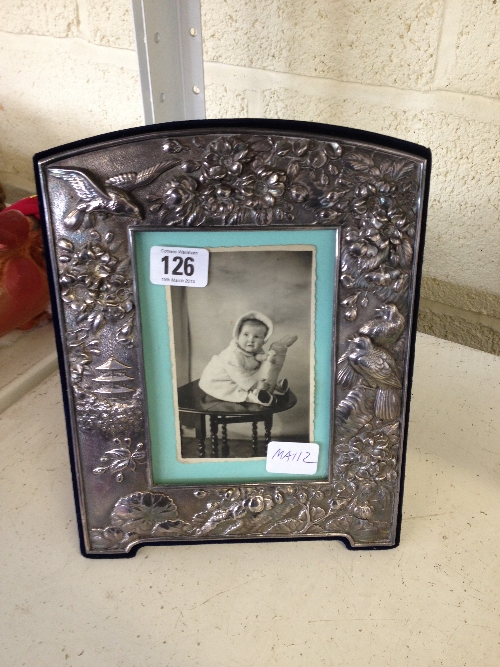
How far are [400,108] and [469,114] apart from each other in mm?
86

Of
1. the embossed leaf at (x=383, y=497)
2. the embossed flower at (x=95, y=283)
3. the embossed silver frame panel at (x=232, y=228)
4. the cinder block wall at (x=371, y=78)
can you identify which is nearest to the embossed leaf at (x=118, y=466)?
the embossed silver frame panel at (x=232, y=228)

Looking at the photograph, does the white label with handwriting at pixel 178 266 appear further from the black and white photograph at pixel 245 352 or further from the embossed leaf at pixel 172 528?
the embossed leaf at pixel 172 528

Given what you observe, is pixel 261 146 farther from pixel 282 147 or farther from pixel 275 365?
pixel 275 365

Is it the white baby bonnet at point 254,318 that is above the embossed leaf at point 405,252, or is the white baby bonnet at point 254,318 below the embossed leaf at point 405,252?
below

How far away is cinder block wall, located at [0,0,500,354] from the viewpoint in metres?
0.77

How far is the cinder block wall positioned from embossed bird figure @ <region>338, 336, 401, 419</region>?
41cm

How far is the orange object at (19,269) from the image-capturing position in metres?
0.79

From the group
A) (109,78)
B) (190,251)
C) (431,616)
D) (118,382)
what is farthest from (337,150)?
(109,78)

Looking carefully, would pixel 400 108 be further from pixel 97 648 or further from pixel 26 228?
pixel 97 648

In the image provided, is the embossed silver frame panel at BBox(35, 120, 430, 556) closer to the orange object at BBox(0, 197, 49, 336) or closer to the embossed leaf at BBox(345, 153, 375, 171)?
the embossed leaf at BBox(345, 153, 375, 171)

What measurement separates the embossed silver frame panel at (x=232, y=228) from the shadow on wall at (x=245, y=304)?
26mm

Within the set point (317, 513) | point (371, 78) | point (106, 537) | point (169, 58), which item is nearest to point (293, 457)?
point (317, 513)

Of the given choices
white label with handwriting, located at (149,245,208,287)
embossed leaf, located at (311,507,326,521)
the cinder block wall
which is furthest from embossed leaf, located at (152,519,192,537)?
the cinder block wall

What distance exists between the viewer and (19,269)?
0.81m
